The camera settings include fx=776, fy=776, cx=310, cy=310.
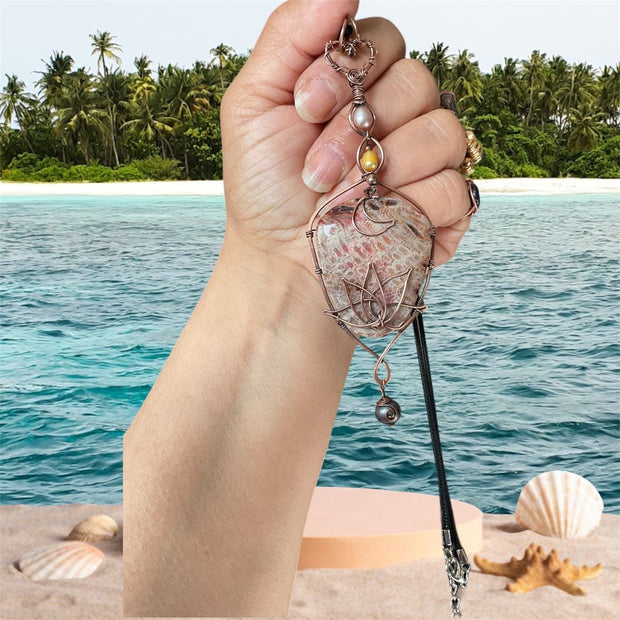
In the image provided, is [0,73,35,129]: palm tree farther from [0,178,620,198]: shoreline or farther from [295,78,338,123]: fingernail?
[295,78,338,123]: fingernail

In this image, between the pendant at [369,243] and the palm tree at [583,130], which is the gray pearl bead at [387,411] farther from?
the palm tree at [583,130]

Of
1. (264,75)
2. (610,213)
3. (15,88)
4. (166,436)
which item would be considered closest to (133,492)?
(166,436)

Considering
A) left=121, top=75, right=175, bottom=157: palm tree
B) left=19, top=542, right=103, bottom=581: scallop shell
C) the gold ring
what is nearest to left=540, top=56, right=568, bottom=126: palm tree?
left=121, top=75, right=175, bottom=157: palm tree

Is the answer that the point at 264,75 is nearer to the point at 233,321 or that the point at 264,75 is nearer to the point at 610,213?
the point at 233,321

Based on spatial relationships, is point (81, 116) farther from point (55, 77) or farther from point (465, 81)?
point (465, 81)

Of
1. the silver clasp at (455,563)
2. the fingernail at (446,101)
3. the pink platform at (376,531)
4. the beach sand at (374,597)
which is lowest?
the beach sand at (374,597)

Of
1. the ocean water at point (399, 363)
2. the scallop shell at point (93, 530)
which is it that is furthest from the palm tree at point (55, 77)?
the scallop shell at point (93, 530)

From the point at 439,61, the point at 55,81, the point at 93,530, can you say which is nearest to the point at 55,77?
the point at 55,81
